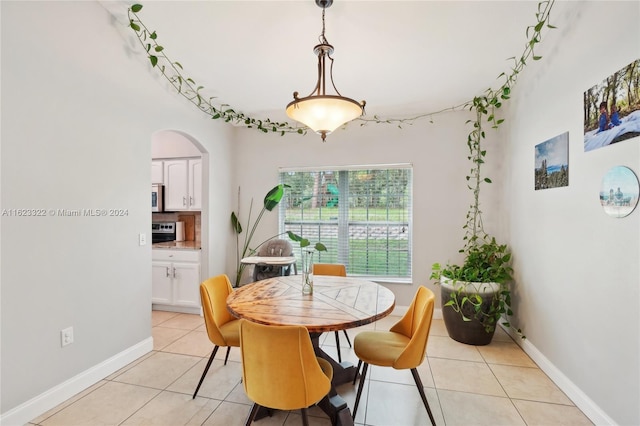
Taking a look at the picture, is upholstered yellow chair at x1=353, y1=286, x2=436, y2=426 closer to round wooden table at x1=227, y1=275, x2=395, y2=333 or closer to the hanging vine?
round wooden table at x1=227, y1=275, x2=395, y2=333

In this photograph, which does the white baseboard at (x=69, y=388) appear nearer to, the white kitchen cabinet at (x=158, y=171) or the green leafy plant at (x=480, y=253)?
the white kitchen cabinet at (x=158, y=171)

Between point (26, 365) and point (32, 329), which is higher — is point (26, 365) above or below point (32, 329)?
below

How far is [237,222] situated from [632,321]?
13.2 ft

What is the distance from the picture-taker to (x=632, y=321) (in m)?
1.62

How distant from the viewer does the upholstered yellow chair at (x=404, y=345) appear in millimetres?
1790

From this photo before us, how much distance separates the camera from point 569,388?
2.16 meters

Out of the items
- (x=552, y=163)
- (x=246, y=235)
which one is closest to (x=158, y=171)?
(x=246, y=235)

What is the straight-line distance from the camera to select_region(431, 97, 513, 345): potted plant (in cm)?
296

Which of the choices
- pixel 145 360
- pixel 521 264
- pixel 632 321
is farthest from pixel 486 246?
pixel 145 360

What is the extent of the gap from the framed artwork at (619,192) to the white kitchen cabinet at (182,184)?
414 cm

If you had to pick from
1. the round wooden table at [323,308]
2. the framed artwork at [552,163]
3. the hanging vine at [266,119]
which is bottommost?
the round wooden table at [323,308]

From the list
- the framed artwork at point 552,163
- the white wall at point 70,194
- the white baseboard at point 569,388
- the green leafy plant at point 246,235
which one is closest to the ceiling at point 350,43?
the white wall at point 70,194

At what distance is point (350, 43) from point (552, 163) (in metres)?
1.86

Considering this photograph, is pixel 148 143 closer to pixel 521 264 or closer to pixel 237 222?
pixel 237 222
